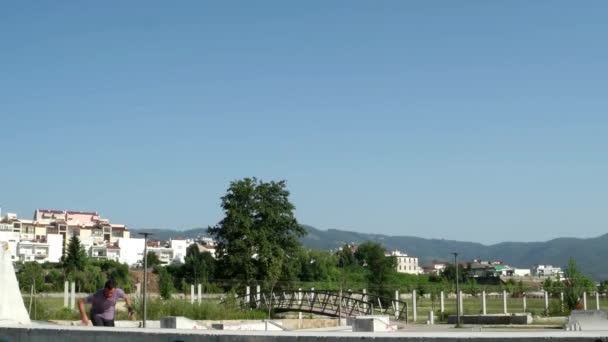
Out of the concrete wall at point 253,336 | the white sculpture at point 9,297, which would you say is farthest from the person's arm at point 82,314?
the concrete wall at point 253,336

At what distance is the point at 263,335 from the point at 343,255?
19268 cm

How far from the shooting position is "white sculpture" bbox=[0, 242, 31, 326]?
11.7 meters

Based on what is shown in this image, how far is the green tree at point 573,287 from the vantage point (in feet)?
139

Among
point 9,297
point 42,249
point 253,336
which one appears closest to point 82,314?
point 9,297

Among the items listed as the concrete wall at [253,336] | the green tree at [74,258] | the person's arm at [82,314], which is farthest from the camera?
the green tree at [74,258]

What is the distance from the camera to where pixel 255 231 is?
6116 centimetres

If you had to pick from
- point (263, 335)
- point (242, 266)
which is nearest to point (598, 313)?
point (263, 335)

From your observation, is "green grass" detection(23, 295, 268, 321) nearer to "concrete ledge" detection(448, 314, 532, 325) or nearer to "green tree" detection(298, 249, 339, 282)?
"concrete ledge" detection(448, 314, 532, 325)

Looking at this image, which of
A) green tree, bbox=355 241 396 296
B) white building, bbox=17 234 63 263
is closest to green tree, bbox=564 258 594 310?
green tree, bbox=355 241 396 296

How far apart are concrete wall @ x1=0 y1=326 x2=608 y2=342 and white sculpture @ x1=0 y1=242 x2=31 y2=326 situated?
7.11 ft

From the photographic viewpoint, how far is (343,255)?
199 metres

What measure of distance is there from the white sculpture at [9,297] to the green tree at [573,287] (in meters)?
34.1

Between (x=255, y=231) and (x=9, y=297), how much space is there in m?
49.3

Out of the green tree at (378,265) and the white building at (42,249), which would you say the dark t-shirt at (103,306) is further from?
the white building at (42,249)
